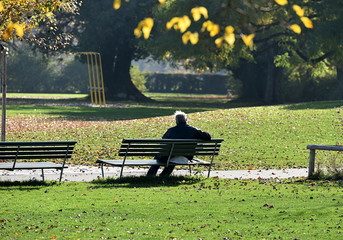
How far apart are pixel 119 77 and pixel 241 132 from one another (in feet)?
117

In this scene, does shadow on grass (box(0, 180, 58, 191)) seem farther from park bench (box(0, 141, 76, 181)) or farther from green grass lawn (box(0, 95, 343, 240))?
park bench (box(0, 141, 76, 181))

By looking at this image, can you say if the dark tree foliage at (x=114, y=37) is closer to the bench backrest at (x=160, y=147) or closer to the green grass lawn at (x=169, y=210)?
the bench backrest at (x=160, y=147)

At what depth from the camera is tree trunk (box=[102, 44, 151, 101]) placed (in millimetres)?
57694

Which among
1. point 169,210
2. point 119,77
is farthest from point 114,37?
point 169,210

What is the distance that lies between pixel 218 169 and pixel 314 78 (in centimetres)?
3596

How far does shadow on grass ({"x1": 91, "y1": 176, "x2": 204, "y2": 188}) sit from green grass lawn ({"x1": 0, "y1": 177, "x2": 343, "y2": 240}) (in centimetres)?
2

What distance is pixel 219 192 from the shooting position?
36.4 feet

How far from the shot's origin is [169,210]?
30.9 ft

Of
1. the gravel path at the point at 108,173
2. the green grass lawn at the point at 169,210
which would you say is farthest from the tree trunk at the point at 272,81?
the green grass lawn at the point at 169,210

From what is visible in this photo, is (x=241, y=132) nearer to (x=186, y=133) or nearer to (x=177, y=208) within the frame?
(x=186, y=133)

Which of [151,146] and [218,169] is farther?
[218,169]

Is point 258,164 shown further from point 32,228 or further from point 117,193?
point 32,228

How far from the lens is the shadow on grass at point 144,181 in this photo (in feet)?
39.4

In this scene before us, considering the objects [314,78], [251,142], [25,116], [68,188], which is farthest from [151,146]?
[314,78]
